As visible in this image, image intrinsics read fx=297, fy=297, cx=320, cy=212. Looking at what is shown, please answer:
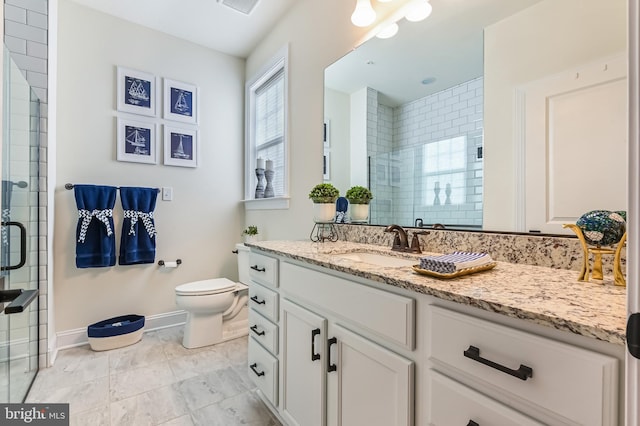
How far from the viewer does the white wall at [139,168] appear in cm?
229

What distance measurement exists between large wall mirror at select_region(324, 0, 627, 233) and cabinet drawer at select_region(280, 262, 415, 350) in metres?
0.60

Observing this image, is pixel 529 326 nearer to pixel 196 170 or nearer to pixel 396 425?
pixel 396 425

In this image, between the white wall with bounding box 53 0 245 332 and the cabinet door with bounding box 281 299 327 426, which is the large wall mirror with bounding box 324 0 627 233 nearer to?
the cabinet door with bounding box 281 299 327 426

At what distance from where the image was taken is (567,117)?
0.95 meters

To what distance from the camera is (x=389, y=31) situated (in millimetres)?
1597

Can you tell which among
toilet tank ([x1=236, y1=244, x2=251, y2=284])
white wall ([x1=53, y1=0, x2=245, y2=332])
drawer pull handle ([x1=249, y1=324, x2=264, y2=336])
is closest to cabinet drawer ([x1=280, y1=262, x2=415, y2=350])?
drawer pull handle ([x1=249, y1=324, x2=264, y2=336])

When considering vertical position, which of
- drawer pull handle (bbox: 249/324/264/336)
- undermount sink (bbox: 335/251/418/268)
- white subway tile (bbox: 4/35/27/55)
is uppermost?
white subway tile (bbox: 4/35/27/55)

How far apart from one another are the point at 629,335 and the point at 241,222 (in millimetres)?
3035

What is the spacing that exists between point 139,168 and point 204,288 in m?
1.21

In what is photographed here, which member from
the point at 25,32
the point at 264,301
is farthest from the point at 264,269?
the point at 25,32

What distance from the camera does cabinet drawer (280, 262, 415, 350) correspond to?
808 millimetres

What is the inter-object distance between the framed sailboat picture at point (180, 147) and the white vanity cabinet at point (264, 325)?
157 cm

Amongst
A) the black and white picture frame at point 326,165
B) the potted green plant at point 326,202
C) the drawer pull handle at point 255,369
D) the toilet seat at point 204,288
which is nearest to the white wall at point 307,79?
the black and white picture frame at point 326,165

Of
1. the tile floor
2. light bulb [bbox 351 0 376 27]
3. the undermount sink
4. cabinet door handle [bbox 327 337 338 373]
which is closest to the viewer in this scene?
cabinet door handle [bbox 327 337 338 373]
